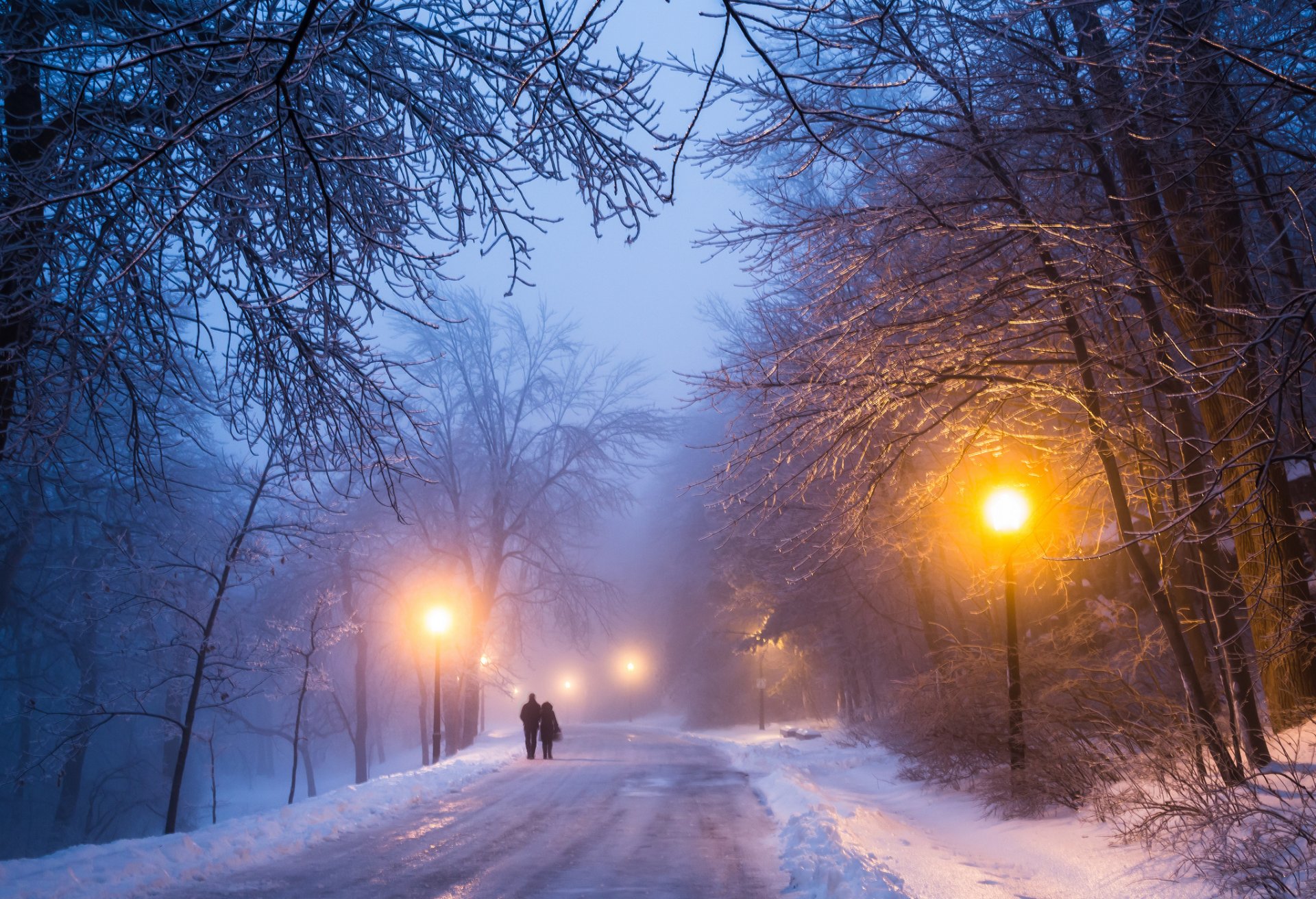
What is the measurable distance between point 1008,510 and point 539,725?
619 inches

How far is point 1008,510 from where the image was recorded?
9180 mm

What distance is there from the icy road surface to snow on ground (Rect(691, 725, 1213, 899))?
1.34 ft

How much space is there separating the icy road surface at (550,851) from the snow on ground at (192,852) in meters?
0.30

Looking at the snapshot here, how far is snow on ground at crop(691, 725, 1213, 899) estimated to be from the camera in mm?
5535

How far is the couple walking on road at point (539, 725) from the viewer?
20766 mm

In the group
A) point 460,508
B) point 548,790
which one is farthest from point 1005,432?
point 460,508

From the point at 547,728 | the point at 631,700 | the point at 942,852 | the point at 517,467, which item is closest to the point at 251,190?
the point at 942,852

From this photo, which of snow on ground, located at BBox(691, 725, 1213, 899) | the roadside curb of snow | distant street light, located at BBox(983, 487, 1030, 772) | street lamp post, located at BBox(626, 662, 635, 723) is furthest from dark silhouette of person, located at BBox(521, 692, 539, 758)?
street lamp post, located at BBox(626, 662, 635, 723)

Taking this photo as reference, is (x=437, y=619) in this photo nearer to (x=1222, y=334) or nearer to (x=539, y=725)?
(x=539, y=725)

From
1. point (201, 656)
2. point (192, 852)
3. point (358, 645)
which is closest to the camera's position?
point (192, 852)

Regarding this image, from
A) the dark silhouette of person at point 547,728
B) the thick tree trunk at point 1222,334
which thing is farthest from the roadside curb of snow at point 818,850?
the dark silhouette of person at point 547,728

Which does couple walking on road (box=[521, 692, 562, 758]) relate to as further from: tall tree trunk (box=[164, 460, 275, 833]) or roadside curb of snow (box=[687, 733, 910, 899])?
tall tree trunk (box=[164, 460, 275, 833])

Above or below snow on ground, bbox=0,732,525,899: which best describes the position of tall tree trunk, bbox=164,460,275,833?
above

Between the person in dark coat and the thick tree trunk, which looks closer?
the thick tree trunk
